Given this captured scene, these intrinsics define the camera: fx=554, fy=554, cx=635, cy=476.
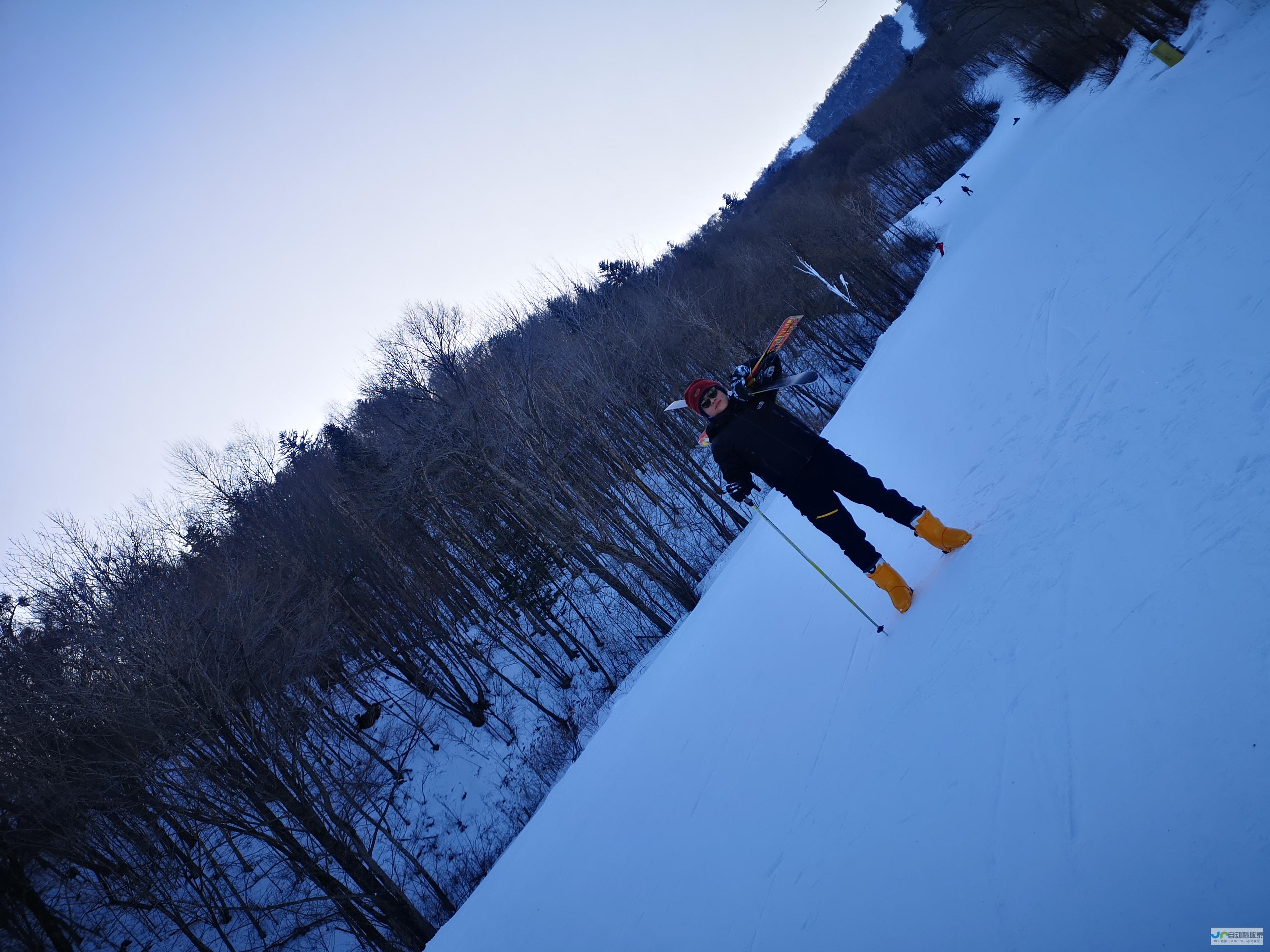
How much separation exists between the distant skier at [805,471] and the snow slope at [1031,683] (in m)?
0.33

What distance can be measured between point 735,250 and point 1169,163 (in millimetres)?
28526

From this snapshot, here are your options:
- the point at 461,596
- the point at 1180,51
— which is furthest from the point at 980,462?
the point at 461,596

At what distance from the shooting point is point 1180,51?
10.5m

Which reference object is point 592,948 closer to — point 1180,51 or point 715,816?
point 715,816

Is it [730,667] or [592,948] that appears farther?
[730,667]

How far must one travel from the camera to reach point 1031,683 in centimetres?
267

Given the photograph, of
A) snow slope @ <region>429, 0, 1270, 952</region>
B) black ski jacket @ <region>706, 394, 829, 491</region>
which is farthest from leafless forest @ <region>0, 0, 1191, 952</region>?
black ski jacket @ <region>706, 394, 829, 491</region>

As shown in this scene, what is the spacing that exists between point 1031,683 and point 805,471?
2.00 meters

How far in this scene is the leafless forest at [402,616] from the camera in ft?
30.5
